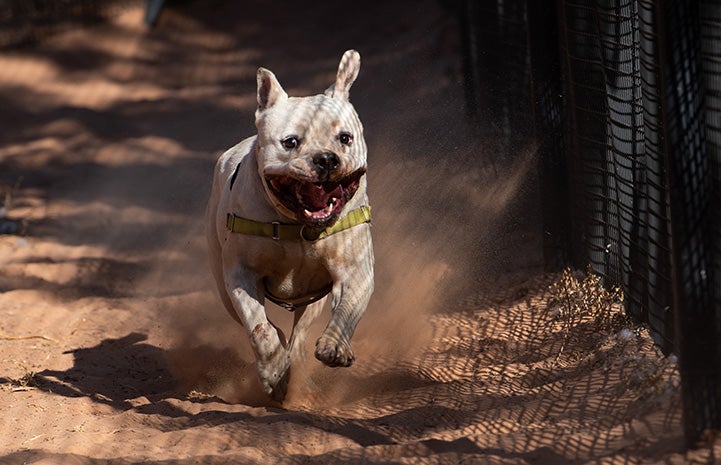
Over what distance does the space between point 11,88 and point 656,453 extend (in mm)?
11368

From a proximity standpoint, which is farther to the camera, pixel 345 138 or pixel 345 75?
pixel 345 75

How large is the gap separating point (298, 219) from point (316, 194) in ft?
0.48

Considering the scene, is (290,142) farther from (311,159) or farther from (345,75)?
(345,75)

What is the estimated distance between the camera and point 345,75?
5.21 metres

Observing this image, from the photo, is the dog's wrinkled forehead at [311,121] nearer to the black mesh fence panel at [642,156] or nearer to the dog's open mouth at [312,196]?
the dog's open mouth at [312,196]

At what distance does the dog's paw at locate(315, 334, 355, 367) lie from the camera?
4791mm

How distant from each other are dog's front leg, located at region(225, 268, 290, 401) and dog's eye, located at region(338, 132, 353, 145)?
2.84 ft

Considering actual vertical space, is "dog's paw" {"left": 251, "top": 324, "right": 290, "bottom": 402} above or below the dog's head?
below

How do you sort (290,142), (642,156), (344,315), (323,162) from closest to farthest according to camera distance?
(323,162)
(290,142)
(344,315)
(642,156)

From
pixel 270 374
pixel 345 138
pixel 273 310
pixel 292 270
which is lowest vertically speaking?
pixel 273 310

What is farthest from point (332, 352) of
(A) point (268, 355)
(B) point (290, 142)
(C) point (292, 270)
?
(B) point (290, 142)

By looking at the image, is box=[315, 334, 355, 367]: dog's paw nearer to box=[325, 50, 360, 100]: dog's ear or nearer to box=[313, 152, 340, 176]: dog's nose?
box=[313, 152, 340, 176]: dog's nose

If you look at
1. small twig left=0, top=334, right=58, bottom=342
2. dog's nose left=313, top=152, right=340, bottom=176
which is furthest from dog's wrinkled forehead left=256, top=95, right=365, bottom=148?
small twig left=0, top=334, right=58, bottom=342

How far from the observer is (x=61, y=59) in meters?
14.0
